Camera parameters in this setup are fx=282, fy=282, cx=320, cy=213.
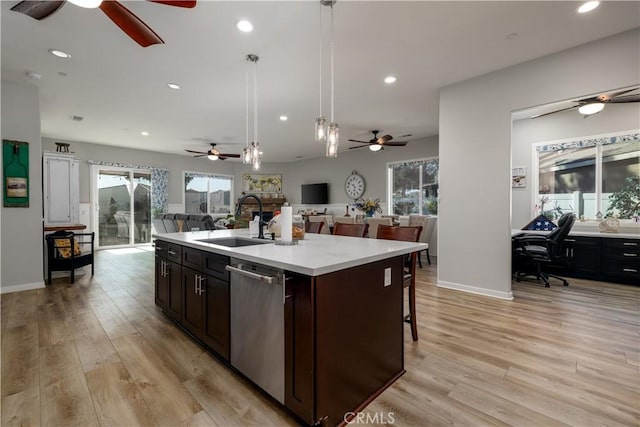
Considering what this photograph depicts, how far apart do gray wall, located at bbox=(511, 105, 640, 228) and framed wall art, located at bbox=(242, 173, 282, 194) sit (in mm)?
7275

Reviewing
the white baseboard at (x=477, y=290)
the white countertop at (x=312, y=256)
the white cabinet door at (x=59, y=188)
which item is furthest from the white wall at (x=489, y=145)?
the white cabinet door at (x=59, y=188)

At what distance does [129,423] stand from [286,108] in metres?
4.39

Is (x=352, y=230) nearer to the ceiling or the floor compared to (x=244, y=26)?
nearer to the floor

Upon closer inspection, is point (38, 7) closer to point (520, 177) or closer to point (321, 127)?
point (321, 127)

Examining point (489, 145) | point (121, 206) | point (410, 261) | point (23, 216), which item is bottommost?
point (410, 261)

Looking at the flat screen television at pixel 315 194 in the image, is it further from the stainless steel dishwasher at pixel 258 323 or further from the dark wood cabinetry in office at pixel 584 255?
the stainless steel dishwasher at pixel 258 323

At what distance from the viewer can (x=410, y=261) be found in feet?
8.03

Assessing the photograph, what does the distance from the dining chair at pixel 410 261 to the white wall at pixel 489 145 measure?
1300 mm

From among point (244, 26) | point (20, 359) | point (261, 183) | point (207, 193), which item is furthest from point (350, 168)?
point (20, 359)

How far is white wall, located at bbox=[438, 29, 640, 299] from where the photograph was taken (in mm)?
2875

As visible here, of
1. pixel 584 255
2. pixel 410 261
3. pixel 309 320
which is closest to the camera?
pixel 309 320

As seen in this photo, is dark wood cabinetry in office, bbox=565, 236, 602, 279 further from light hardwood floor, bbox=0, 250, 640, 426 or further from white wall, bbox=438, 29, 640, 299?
white wall, bbox=438, 29, 640, 299

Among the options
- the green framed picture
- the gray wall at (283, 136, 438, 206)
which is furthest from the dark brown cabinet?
the gray wall at (283, 136, 438, 206)

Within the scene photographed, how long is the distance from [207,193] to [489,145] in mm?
8423
